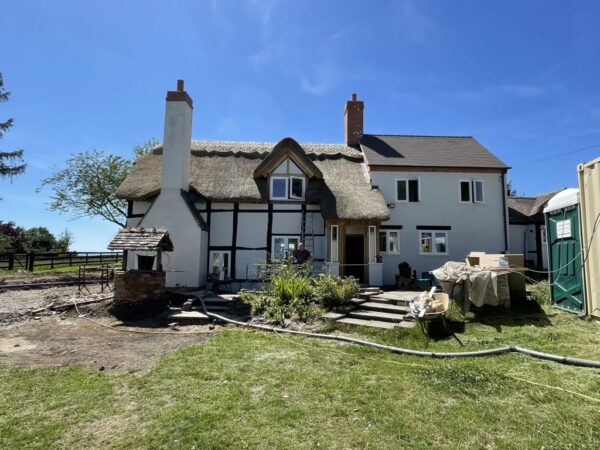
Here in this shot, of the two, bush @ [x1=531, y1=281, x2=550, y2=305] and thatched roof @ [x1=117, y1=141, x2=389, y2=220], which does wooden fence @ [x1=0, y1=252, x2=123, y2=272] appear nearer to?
thatched roof @ [x1=117, y1=141, x2=389, y2=220]

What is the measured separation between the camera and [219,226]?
15.8 metres

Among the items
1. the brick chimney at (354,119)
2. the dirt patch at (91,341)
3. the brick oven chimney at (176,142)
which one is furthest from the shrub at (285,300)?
the brick chimney at (354,119)

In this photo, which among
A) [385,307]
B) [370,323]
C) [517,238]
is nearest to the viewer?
[370,323]

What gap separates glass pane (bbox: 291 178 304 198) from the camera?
16250 millimetres

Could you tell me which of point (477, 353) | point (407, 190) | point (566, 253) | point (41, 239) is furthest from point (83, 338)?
point (41, 239)

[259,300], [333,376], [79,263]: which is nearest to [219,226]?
[259,300]

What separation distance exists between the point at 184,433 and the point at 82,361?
397 centimetres

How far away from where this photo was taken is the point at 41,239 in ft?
138

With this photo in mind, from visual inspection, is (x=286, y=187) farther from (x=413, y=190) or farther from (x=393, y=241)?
(x=413, y=190)

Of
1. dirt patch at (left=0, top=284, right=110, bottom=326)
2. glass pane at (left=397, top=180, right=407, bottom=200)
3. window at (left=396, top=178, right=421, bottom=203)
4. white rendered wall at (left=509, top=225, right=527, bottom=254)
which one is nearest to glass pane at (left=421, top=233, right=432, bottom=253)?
window at (left=396, top=178, right=421, bottom=203)

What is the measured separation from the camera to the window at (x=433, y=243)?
16.9 meters

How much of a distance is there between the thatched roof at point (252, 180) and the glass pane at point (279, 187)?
38 centimetres

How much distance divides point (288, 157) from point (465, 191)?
354 inches

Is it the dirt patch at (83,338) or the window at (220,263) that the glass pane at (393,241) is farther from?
the dirt patch at (83,338)
